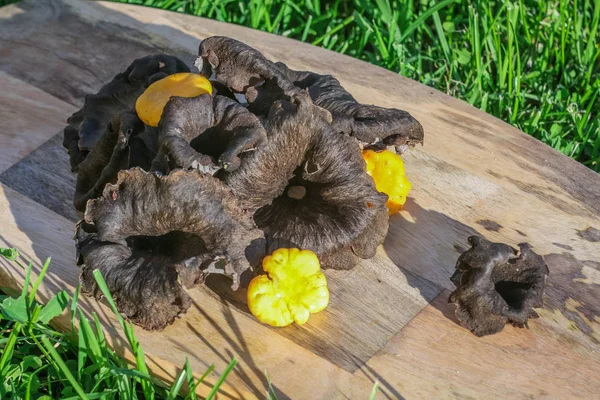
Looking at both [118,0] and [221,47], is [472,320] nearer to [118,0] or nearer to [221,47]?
[221,47]

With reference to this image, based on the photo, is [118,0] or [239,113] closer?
[239,113]

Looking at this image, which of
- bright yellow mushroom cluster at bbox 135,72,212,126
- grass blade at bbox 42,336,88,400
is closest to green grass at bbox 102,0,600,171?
bright yellow mushroom cluster at bbox 135,72,212,126

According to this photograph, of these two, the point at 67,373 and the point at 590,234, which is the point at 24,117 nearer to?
the point at 67,373

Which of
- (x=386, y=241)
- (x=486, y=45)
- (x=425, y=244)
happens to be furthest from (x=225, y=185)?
(x=486, y=45)

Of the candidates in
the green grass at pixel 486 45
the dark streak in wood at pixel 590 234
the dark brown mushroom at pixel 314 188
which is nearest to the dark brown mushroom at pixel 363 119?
the dark brown mushroom at pixel 314 188

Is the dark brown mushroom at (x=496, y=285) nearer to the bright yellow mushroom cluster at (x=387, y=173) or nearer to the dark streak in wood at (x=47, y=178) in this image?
the bright yellow mushroom cluster at (x=387, y=173)

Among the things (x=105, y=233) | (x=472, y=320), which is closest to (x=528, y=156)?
(x=472, y=320)
